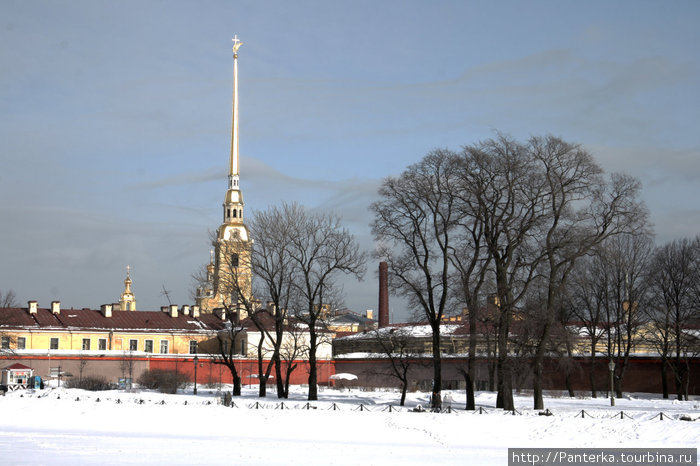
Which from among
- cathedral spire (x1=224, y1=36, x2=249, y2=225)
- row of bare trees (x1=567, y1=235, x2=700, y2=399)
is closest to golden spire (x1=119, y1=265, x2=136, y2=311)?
cathedral spire (x1=224, y1=36, x2=249, y2=225)

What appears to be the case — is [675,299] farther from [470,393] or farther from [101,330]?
[101,330]

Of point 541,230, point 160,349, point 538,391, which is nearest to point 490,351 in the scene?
point 538,391

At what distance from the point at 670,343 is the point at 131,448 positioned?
44.8 metres

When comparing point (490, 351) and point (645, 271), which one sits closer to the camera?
point (490, 351)

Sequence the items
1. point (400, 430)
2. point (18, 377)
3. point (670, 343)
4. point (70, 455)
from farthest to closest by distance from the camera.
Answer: point (18, 377) → point (670, 343) → point (400, 430) → point (70, 455)

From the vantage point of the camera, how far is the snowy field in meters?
25.9

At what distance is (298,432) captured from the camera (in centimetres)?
3494

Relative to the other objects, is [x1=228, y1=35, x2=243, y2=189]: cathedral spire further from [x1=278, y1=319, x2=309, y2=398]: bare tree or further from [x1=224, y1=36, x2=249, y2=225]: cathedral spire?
[x1=278, y1=319, x2=309, y2=398]: bare tree

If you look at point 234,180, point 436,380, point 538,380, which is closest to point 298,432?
point 436,380

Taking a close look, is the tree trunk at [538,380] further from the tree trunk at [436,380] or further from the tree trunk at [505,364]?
the tree trunk at [436,380]

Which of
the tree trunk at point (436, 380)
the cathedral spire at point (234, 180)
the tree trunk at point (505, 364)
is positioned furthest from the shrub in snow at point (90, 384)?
the cathedral spire at point (234, 180)

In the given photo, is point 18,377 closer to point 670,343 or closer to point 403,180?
point 403,180

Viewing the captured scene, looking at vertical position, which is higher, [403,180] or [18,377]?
[403,180]

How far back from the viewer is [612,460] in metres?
26.2
